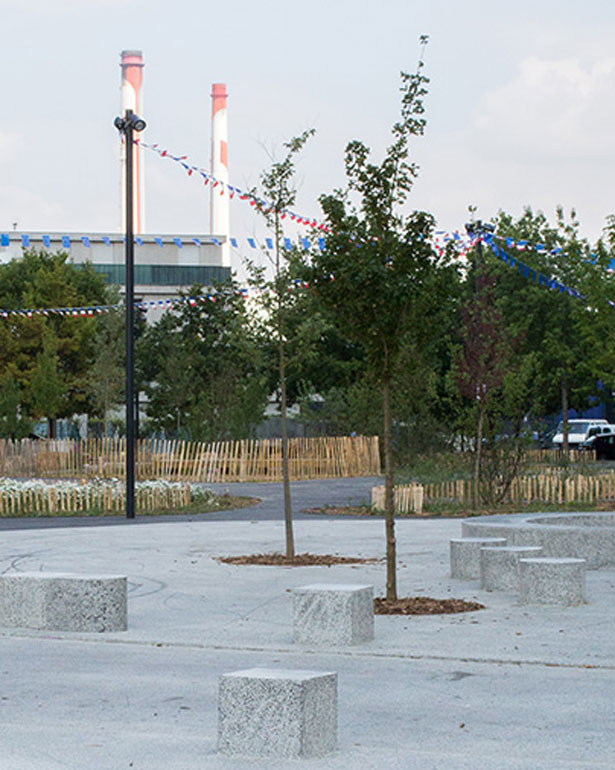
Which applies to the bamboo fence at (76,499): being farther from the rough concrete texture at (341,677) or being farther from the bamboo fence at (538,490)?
the rough concrete texture at (341,677)

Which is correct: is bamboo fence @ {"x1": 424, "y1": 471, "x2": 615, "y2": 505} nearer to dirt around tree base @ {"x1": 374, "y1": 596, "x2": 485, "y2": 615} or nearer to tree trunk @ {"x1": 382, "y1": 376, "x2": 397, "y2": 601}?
dirt around tree base @ {"x1": 374, "y1": 596, "x2": 485, "y2": 615}

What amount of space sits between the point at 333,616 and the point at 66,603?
244cm

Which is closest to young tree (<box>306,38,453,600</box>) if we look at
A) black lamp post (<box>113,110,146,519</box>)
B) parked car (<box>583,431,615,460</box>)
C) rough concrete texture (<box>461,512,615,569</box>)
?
rough concrete texture (<box>461,512,615,569</box>)

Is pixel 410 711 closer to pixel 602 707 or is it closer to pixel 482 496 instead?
pixel 602 707

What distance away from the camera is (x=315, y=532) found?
21.8m

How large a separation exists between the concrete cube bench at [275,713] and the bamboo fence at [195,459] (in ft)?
110

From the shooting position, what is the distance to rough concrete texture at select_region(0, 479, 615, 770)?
6910mm

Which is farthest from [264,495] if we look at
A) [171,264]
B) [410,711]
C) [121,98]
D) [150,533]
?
[121,98]

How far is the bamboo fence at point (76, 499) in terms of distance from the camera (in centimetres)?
2753

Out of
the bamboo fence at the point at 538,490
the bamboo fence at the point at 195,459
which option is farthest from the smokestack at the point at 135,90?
the bamboo fence at the point at 538,490

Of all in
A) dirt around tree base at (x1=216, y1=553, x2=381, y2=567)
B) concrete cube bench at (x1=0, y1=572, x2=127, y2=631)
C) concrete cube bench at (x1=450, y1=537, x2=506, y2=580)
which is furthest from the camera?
dirt around tree base at (x1=216, y1=553, x2=381, y2=567)

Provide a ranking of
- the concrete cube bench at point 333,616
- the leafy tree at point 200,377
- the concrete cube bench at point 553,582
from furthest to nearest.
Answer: the leafy tree at point 200,377
the concrete cube bench at point 553,582
the concrete cube bench at point 333,616

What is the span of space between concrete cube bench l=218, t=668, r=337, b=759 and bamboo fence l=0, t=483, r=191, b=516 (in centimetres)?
2093

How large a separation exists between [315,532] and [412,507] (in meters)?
5.31
